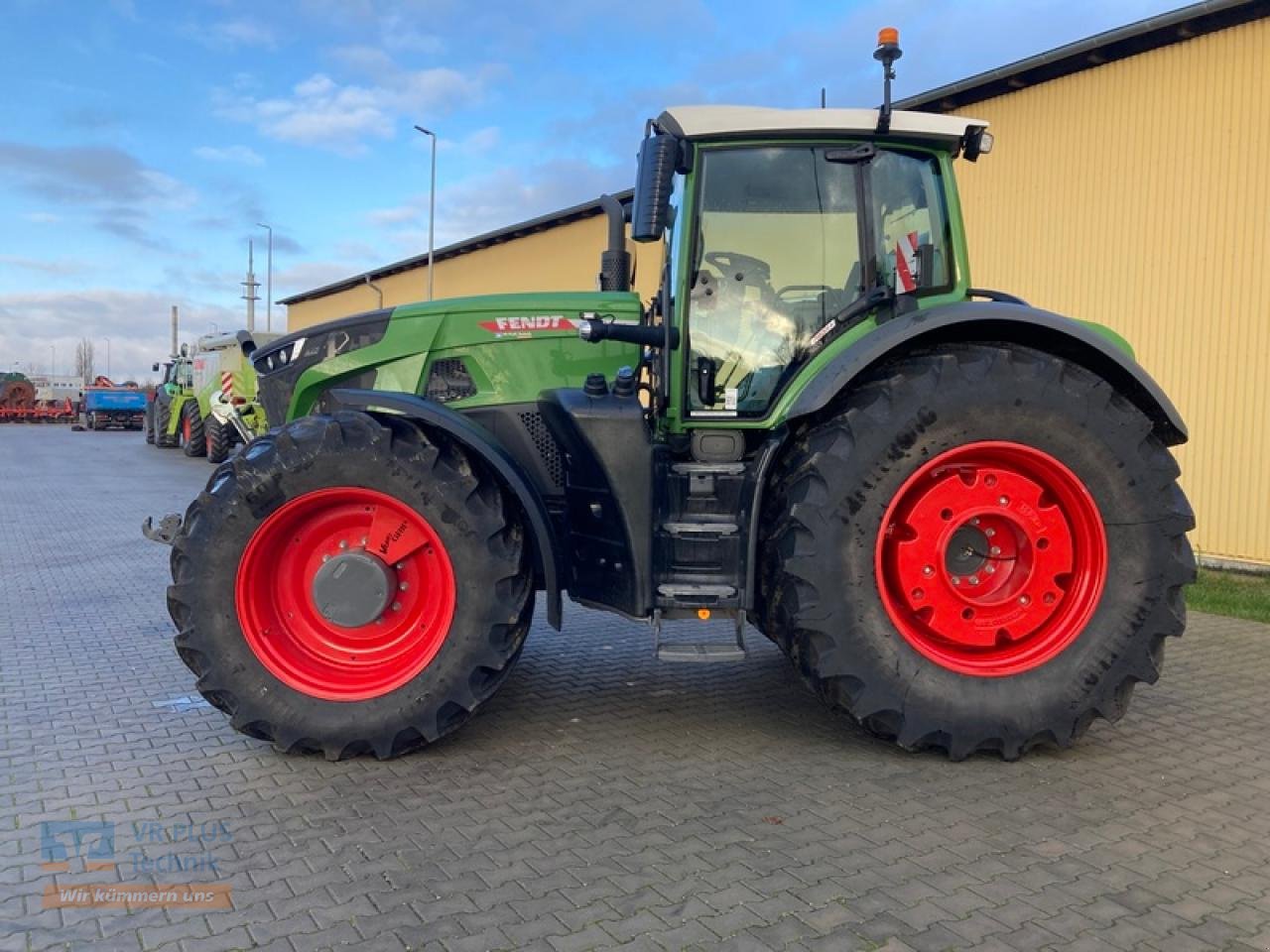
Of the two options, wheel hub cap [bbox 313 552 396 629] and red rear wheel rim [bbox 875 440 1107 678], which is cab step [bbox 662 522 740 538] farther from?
wheel hub cap [bbox 313 552 396 629]

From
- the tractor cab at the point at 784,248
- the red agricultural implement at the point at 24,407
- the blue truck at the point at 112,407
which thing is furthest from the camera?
the red agricultural implement at the point at 24,407

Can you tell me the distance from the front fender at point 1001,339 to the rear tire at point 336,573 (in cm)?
142

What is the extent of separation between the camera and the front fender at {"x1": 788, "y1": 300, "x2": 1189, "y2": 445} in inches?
151

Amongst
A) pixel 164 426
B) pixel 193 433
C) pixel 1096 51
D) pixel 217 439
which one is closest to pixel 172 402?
pixel 164 426

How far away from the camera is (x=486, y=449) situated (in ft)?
12.9

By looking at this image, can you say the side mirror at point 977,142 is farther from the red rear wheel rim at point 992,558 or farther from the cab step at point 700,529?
the cab step at point 700,529

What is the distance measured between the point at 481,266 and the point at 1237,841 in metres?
22.3

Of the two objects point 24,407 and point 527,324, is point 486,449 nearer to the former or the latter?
point 527,324

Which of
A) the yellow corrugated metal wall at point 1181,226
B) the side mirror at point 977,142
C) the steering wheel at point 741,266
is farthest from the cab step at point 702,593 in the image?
the yellow corrugated metal wall at point 1181,226

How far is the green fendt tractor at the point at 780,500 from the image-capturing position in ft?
12.7

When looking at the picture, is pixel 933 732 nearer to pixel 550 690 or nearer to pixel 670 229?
pixel 550 690

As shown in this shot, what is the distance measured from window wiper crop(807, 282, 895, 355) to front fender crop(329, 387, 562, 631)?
1416 millimetres

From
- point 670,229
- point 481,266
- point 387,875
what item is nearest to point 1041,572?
point 670,229

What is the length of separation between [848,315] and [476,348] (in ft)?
5.72
